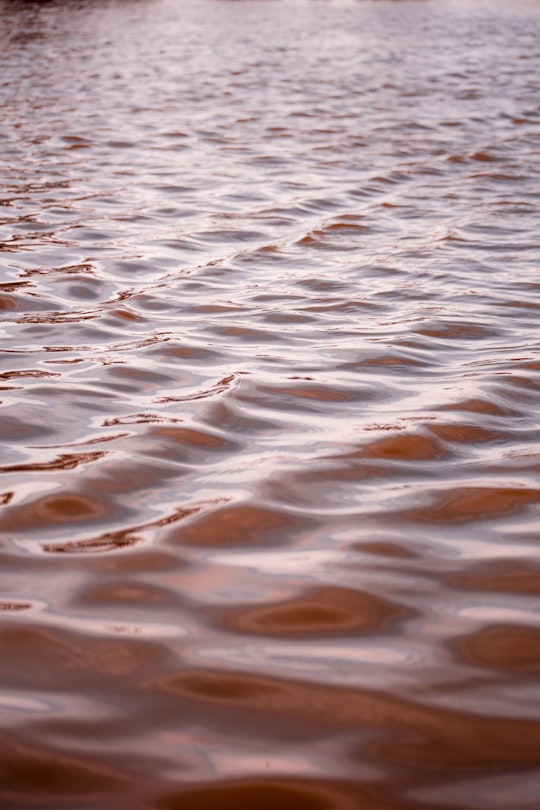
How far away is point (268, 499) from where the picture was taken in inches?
80.4

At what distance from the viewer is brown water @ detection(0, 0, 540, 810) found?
134cm

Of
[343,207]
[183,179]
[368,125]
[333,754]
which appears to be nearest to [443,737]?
[333,754]

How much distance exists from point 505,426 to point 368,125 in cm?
654

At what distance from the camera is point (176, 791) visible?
1.26m

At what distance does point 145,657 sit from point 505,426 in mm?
1354

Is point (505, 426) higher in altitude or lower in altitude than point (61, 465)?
lower

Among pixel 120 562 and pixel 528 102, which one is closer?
pixel 120 562

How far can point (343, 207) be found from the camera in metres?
5.47

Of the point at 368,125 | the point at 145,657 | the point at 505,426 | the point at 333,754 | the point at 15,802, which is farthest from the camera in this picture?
the point at 368,125

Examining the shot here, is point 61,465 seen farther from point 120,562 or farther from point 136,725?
point 136,725

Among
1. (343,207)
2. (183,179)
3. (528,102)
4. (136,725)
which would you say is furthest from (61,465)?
(528,102)

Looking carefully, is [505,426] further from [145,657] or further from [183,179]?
[183,179]

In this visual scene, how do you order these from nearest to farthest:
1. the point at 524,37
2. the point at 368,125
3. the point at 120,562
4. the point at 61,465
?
the point at 120,562 < the point at 61,465 < the point at 368,125 < the point at 524,37

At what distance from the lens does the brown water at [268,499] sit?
1.34 metres
